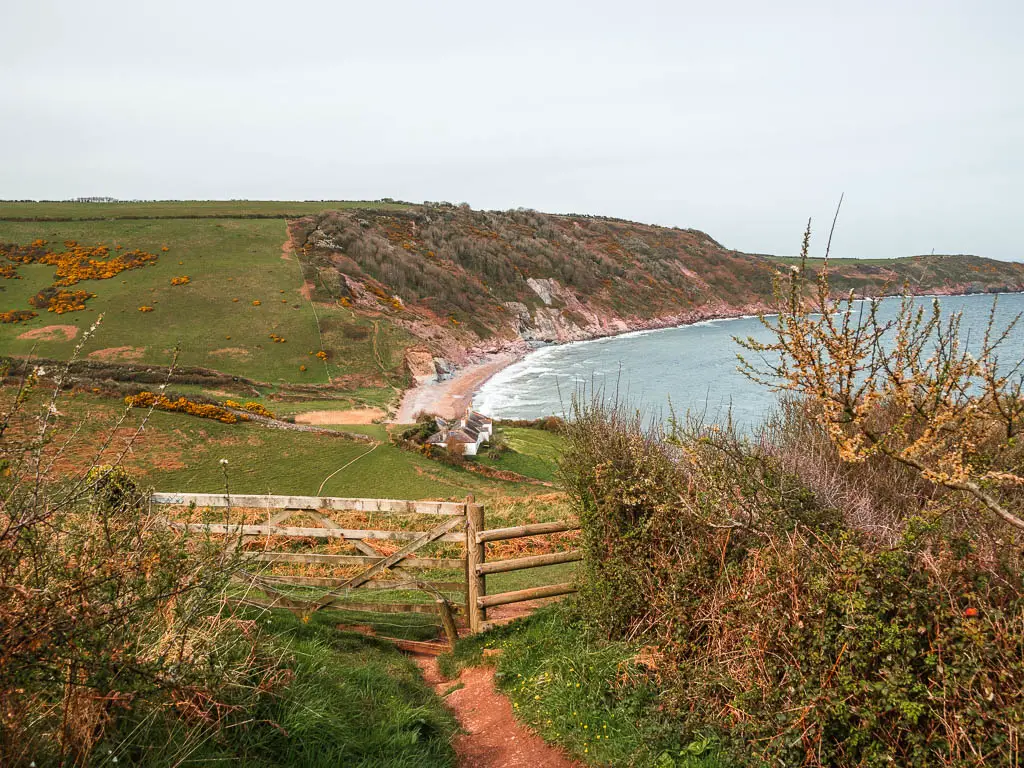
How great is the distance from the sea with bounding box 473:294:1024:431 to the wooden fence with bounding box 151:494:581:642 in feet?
62.7

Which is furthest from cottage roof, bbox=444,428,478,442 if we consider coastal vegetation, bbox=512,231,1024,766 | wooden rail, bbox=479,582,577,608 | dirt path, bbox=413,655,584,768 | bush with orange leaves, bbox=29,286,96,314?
bush with orange leaves, bbox=29,286,96,314

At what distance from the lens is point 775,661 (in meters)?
4.25

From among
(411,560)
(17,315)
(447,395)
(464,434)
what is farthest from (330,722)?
(17,315)

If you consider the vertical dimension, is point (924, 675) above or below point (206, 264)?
below

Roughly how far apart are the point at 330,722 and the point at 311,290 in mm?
44572

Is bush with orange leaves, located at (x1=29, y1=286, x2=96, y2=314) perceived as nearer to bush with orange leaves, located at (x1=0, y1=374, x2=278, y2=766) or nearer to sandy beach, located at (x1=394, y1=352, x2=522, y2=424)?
sandy beach, located at (x1=394, y1=352, x2=522, y2=424)

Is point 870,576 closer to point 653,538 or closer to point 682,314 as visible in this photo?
point 653,538

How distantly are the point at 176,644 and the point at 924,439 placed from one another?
187 inches

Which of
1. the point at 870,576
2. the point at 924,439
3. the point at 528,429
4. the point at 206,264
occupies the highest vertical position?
the point at 206,264

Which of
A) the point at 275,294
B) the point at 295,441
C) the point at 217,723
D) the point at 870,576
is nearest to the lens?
the point at 217,723

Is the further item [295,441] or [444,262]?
[444,262]

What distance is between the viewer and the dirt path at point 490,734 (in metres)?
4.83

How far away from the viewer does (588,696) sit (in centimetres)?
506

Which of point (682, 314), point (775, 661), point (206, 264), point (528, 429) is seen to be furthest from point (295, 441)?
point (682, 314)
